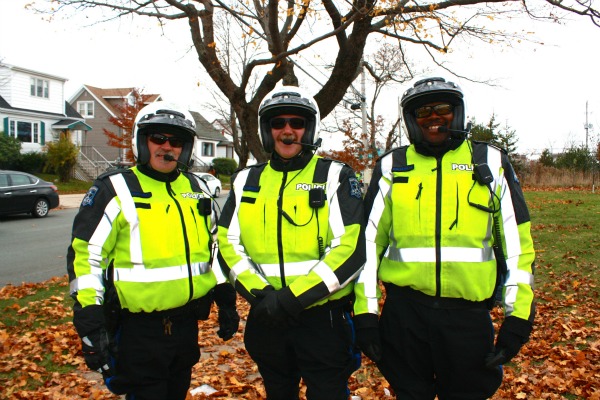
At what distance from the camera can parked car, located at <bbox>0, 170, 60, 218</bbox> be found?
16.6 metres

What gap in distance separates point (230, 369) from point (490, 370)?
118 inches

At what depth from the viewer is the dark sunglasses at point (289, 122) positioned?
3166mm

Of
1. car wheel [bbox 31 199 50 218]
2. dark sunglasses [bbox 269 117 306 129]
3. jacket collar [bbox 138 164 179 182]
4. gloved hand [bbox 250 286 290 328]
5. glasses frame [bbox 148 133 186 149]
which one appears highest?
dark sunglasses [bbox 269 117 306 129]

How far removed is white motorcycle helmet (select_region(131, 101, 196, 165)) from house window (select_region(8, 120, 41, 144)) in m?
36.1

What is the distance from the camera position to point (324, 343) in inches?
114

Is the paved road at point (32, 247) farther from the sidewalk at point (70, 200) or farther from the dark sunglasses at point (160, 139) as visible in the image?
the dark sunglasses at point (160, 139)

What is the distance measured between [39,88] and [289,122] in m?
39.9

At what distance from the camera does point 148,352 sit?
301 cm

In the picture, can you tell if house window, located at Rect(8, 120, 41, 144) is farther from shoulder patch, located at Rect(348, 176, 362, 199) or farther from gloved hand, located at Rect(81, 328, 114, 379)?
shoulder patch, located at Rect(348, 176, 362, 199)

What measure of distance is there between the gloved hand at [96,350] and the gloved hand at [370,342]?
1.45 metres

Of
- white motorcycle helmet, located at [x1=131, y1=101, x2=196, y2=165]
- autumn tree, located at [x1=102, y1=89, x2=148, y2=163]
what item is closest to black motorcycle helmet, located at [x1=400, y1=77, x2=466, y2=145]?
white motorcycle helmet, located at [x1=131, y1=101, x2=196, y2=165]

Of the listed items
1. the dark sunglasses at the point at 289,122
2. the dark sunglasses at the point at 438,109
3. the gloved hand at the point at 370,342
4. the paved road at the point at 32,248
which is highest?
the dark sunglasses at the point at 438,109

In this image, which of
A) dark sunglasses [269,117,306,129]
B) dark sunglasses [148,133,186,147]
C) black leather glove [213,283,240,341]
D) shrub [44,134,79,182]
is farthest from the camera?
shrub [44,134,79,182]

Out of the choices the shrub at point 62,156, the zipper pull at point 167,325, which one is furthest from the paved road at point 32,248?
the shrub at point 62,156
